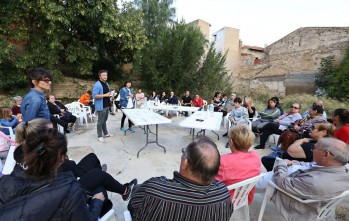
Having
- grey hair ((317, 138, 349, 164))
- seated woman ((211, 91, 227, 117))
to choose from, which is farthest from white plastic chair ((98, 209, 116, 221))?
seated woman ((211, 91, 227, 117))

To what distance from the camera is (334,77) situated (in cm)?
1197

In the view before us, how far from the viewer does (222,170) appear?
70.8 inches

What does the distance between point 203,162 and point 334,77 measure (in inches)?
569

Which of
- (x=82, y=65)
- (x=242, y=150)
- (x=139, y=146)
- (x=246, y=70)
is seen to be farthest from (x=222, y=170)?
(x=246, y=70)

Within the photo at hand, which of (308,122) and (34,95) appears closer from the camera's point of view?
(34,95)

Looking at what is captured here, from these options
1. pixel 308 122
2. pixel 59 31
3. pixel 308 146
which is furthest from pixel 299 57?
pixel 59 31

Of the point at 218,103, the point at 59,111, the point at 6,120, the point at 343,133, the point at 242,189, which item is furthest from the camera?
the point at 218,103

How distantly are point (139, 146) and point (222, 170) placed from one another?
112 inches

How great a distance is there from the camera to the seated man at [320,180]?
5.21 feet

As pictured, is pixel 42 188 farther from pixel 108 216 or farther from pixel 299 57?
pixel 299 57

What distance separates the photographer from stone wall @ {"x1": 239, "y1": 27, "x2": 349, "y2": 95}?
A: 1335 cm

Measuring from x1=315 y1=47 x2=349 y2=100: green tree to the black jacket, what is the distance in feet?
47.5

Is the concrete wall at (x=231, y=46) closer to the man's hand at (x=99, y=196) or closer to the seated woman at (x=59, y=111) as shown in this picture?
the seated woman at (x=59, y=111)

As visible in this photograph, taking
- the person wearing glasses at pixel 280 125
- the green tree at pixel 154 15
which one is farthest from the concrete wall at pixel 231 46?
the person wearing glasses at pixel 280 125
